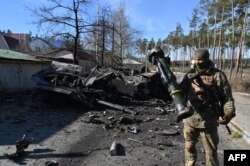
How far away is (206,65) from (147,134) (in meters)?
5.53

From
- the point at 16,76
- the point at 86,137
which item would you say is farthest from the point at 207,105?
the point at 16,76

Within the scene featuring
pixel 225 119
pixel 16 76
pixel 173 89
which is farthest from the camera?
pixel 16 76

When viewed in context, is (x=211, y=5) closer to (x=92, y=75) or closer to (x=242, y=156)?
(x=92, y=75)

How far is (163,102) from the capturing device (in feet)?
62.6

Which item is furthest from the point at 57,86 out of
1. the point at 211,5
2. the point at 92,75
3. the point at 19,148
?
the point at 211,5

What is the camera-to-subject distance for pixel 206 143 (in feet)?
18.5

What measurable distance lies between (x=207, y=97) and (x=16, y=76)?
18.1 metres

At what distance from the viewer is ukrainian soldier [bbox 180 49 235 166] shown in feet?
18.1

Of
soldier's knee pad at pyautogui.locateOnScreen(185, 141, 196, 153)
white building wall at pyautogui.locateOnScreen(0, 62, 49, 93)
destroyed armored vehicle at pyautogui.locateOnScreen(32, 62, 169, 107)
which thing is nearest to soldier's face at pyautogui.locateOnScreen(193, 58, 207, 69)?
soldier's knee pad at pyautogui.locateOnScreen(185, 141, 196, 153)

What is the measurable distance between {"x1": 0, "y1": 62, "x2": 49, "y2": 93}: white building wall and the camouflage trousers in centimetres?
1535

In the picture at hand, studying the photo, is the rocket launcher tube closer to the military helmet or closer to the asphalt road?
the military helmet

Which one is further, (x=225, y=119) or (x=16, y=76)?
(x=16, y=76)

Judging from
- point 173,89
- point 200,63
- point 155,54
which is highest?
point 155,54

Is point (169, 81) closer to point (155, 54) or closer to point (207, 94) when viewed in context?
point (155, 54)
